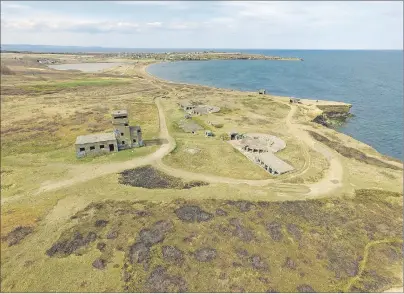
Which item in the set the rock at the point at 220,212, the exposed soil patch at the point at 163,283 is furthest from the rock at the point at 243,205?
the exposed soil patch at the point at 163,283

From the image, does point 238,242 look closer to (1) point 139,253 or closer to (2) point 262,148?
(1) point 139,253

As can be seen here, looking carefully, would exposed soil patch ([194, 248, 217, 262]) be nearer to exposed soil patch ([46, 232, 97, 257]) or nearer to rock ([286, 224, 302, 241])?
rock ([286, 224, 302, 241])

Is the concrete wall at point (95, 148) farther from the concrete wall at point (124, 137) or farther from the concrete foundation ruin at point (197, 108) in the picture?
the concrete foundation ruin at point (197, 108)

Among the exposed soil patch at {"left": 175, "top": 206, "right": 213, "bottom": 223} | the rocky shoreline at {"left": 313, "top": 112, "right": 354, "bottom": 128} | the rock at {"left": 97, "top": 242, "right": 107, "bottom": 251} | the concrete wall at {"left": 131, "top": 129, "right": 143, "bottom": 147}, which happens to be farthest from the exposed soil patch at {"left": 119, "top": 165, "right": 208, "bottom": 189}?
the rocky shoreline at {"left": 313, "top": 112, "right": 354, "bottom": 128}

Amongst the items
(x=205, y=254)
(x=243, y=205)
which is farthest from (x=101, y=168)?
(x=205, y=254)

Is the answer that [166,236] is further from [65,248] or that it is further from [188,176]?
[188,176]

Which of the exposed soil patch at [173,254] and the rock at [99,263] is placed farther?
the exposed soil patch at [173,254]

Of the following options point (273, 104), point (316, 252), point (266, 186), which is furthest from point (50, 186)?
point (273, 104)
